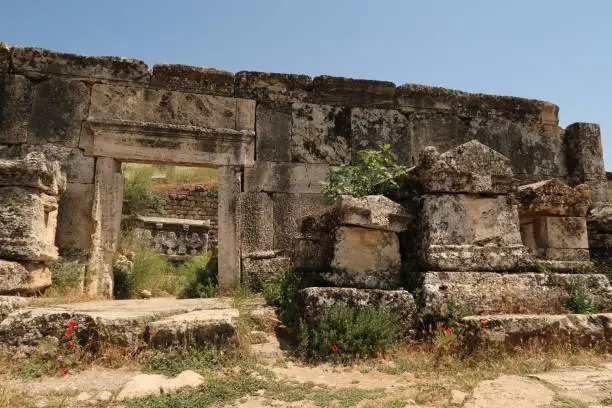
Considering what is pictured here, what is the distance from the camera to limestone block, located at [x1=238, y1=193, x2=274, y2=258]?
6.77 meters

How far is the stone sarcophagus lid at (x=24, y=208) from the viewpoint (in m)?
4.80

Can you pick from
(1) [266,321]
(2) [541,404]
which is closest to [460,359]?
(2) [541,404]

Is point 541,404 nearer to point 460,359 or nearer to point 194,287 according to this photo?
point 460,359

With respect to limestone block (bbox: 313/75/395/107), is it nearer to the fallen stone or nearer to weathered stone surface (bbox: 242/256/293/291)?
weathered stone surface (bbox: 242/256/293/291)

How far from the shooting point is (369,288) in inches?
164

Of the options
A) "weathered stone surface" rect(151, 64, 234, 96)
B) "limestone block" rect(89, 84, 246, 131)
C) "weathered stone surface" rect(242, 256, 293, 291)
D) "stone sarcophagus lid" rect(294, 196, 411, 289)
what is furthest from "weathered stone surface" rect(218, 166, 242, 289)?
"stone sarcophagus lid" rect(294, 196, 411, 289)

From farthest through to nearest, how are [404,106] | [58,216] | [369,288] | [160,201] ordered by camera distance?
[160,201], [404,106], [58,216], [369,288]

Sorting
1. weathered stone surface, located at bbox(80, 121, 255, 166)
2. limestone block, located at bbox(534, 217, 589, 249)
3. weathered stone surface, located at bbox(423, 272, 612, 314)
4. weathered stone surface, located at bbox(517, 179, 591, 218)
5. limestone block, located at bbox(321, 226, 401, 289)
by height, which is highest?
weathered stone surface, located at bbox(80, 121, 255, 166)

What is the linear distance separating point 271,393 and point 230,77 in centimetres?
543

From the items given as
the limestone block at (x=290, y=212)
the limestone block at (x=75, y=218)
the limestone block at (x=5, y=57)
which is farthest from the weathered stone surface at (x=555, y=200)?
the limestone block at (x=5, y=57)

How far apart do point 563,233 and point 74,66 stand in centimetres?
698

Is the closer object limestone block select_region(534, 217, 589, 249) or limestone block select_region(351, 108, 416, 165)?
limestone block select_region(534, 217, 589, 249)

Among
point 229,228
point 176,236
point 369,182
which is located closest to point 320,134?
point 229,228

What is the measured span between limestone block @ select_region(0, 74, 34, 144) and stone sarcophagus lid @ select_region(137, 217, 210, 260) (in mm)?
5177
